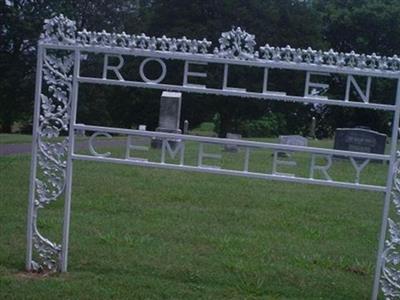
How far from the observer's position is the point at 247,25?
34188 mm

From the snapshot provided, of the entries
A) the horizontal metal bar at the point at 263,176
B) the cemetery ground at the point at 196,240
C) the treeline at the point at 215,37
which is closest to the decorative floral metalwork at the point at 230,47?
the horizontal metal bar at the point at 263,176

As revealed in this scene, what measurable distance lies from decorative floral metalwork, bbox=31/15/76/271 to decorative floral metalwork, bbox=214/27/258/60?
1.26 meters

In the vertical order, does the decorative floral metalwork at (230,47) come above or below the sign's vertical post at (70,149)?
above

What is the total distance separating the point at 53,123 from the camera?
222 inches

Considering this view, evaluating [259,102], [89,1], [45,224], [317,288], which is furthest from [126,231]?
[89,1]

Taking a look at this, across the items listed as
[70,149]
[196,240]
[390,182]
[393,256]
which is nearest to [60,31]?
[70,149]

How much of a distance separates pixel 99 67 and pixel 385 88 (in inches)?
590

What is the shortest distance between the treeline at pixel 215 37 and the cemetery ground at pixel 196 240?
22.3 metres

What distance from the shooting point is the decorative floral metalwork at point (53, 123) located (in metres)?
5.54

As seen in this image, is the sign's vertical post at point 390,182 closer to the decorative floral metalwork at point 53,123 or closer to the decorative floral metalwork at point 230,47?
the decorative floral metalwork at point 230,47

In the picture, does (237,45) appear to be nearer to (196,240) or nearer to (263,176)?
(263,176)

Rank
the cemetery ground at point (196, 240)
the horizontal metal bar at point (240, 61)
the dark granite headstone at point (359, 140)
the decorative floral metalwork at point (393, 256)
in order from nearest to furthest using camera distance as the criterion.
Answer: the horizontal metal bar at point (240, 61)
the decorative floral metalwork at point (393, 256)
the cemetery ground at point (196, 240)
the dark granite headstone at point (359, 140)

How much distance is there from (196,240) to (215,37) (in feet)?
90.1

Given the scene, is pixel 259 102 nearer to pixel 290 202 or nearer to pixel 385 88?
pixel 385 88
